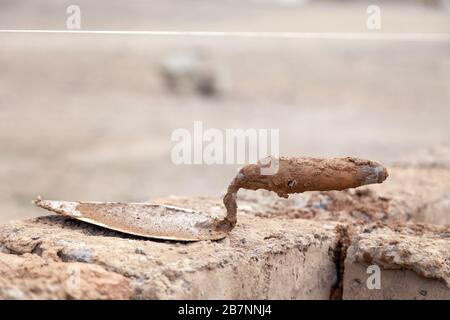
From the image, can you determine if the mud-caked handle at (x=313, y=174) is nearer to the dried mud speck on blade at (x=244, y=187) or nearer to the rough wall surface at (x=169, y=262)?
the dried mud speck on blade at (x=244, y=187)

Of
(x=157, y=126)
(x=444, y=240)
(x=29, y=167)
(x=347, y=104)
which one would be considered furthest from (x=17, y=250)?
(x=347, y=104)

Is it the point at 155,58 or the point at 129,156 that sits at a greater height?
the point at 155,58

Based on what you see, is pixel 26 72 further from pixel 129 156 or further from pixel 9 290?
pixel 9 290
